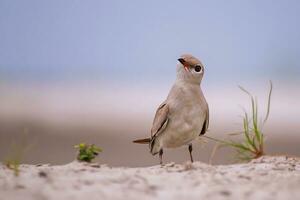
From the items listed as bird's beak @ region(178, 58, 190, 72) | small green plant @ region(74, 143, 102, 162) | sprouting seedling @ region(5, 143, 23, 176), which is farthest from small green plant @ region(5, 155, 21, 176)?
bird's beak @ region(178, 58, 190, 72)

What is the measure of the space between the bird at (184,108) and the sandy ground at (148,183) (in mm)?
1167

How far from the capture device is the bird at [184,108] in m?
6.85

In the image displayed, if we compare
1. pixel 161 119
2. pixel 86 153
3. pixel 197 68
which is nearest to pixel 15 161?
pixel 86 153

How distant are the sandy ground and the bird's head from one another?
1387 millimetres

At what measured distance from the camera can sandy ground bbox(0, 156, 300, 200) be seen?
447 centimetres

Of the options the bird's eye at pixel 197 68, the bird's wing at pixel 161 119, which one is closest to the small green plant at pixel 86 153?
the bird's wing at pixel 161 119

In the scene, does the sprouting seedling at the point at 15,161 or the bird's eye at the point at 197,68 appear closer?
the sprouting seedling at the point at 15,161

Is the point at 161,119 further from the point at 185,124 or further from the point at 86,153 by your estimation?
the point at 86,153

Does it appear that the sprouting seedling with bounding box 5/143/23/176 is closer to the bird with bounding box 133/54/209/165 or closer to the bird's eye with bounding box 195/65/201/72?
the bird with bounding box 133/54/209/165

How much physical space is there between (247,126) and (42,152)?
349 inches

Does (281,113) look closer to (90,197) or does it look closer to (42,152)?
(42,152)

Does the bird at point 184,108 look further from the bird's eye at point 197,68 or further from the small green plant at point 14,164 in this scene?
the small green plant at point 14,164

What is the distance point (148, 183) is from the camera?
4.80 meters

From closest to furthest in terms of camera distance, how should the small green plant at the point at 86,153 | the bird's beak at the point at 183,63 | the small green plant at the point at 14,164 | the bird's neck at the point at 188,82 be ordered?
the small green plant at the point at 14,164 → the small green plant at the point at 86,153 → the bird's beak at the point at 183,63 → the bird's neck at the point at 188,82
